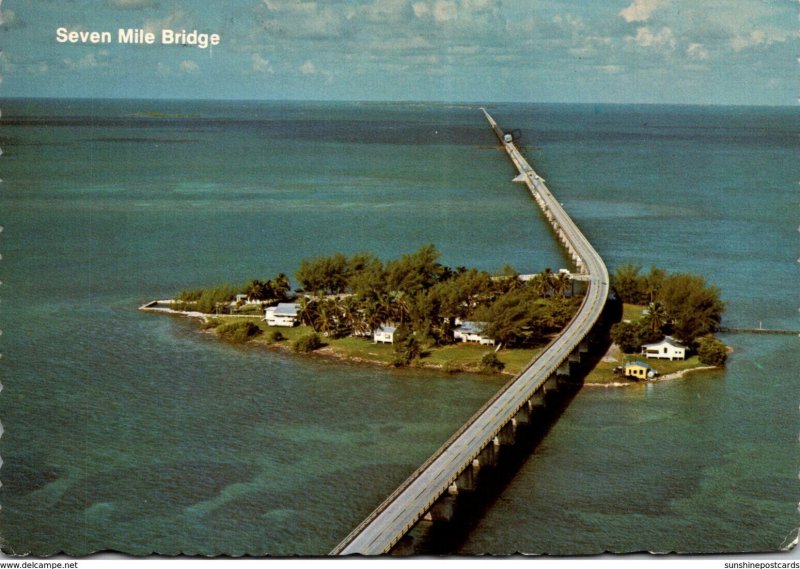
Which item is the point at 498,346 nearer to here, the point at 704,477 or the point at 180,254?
the point at 704,477

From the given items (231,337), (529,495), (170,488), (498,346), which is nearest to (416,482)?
(529,495)

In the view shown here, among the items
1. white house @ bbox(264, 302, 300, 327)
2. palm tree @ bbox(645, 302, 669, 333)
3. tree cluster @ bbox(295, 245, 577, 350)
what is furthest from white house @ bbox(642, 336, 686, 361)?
white house @ bbox(264, 302, 300, 327)

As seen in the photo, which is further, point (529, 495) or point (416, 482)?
point (529, 495)

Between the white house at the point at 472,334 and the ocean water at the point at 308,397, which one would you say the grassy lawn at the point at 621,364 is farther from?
the white house at the point at 472,334

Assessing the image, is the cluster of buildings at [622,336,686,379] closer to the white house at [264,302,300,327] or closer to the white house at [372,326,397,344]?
the white house at [372,326,397,344]

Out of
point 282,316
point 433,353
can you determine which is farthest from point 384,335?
point 282,316

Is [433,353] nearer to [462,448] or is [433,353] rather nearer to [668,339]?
[668,339]
